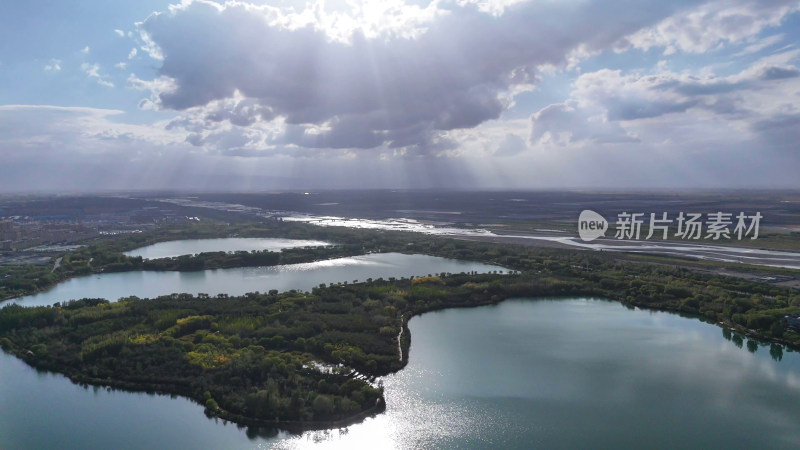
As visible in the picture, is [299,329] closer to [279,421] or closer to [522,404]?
[279,421]

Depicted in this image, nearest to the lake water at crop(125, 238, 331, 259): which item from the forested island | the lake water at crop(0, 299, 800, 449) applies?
the forested island

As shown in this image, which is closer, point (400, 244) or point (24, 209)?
point (400, 244)

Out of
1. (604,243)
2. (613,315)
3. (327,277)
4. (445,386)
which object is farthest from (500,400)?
(604,243)

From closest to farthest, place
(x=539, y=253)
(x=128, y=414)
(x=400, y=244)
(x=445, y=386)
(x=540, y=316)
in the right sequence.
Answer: (x=128, y=414) → (x=445, y=386) → (x=540, y=316) → (x=539, y=253) → (x=400, y=244)

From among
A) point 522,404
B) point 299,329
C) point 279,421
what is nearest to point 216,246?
point 299,329

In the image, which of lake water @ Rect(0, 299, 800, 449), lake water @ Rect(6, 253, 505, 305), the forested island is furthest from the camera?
lake water @ Rect(6, 253, 505, 305)

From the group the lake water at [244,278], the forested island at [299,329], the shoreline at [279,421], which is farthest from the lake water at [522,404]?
the lake water at [244,278]

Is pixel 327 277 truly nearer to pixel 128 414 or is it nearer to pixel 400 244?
pixel 400 244

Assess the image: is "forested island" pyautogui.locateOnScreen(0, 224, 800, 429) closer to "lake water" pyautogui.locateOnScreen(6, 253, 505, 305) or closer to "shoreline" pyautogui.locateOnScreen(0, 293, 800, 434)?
"shoreline" pyautogui.locateOnScreen(0, 293, 800, 434)
